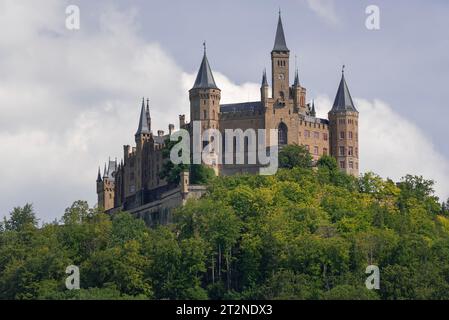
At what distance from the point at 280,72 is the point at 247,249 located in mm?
23254

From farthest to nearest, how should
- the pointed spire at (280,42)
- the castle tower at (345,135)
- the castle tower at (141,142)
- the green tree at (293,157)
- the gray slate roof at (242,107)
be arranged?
the castle tower at (141,142) → the castle tower at (345,135) → the pointed spire at (280,42) → the gray slate roof at (242,107) → the green tree at (293,157)

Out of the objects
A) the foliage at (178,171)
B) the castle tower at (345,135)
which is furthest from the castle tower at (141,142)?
the castle tower at (345,135)

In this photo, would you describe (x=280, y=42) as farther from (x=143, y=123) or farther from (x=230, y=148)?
(x=143, y=123)

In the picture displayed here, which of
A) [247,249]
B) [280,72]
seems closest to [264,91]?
[280,72]

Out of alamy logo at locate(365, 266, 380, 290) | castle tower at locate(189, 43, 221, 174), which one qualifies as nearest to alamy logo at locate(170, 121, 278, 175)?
castle tower at locate(189, 43, 221, 174)

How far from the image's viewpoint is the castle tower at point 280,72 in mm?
129625

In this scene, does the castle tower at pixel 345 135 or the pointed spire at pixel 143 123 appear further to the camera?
the pointed spire at pixel 143 123

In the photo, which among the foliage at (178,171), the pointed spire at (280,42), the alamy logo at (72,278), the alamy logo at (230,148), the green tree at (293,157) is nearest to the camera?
the alamy logo at (72,278)

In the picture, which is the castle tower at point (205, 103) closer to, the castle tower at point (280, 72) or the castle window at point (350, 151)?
the castle tower at point (280, 72)

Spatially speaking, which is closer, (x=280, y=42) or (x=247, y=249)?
(x=247, y=249)

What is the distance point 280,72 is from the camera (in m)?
130

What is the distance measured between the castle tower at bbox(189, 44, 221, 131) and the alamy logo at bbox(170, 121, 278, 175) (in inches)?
23.5
